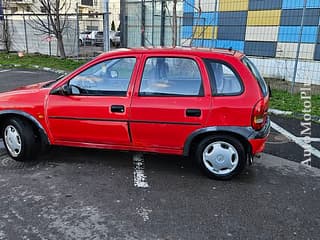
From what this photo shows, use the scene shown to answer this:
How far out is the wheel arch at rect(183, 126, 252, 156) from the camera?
12.7ft

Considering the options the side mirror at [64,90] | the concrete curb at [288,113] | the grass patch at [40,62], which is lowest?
the concrete curb at [288,113]

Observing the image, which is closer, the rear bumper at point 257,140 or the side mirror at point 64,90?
the rear bumper at point 257,140

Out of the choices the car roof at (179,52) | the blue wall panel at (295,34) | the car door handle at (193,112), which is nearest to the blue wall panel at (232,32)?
the blue wall panel at (295,34)

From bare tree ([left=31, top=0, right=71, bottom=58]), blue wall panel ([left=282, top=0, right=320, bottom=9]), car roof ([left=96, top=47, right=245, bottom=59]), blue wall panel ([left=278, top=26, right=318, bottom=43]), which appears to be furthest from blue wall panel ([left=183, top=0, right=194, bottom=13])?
car roof ([left=96, top=47, right=245, bottom=59])

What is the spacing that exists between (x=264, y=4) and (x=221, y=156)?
9.63 m

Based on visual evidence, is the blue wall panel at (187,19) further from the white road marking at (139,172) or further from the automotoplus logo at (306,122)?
the white road marking at (139,172)

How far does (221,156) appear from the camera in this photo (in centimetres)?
404

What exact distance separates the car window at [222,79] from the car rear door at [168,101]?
84mm

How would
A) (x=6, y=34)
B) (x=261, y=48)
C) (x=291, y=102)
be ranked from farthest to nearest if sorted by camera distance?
(x=6, y=34) < (x=261, y=48) < (x=291, y=102)

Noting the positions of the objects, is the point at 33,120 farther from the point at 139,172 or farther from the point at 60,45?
the point at 60,45

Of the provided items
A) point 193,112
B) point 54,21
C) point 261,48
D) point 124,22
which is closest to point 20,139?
point 193,112

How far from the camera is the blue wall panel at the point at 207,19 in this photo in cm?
1328

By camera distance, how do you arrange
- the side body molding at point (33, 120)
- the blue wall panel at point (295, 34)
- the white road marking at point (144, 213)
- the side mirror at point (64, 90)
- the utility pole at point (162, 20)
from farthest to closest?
the utility pole at point (162, 20), the blue wall panel at point (295, 34), the side body molding at point (33, 120), the side mirror at point (64, 90), the white road marking at point (144, 213)

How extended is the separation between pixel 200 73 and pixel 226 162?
1.13 meters
